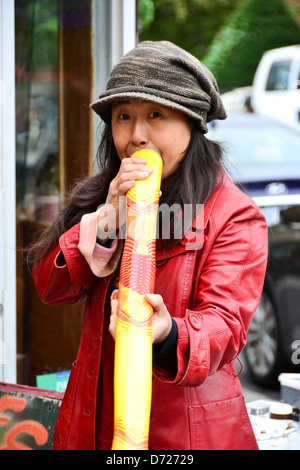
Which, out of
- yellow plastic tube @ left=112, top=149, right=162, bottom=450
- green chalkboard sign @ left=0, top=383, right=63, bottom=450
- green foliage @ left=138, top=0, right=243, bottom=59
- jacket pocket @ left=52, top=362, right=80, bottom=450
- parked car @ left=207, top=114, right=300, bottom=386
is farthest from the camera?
green foliage @ left=138, top=0, right=243, bottom=59

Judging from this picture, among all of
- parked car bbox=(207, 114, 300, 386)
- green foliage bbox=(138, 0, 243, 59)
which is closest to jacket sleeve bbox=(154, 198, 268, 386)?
parked car bbox=(207, 114, 300, 386)

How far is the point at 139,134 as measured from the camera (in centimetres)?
175

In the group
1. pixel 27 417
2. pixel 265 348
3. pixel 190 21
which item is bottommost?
pixel 265 348

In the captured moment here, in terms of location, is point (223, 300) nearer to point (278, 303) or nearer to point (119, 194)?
point (119, 194)

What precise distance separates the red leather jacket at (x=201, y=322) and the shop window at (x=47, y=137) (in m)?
1.69

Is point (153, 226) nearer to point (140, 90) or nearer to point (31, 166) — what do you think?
point (140, 90)

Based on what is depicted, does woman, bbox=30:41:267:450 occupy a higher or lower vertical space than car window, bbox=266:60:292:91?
lower

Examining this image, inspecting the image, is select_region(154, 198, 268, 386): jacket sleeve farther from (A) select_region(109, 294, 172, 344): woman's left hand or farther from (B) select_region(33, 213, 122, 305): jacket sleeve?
(B) select_region(33, 213, 122, 305): jacket sleeve

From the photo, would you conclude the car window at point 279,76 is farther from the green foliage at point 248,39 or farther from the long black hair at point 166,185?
the long black hair at point 166,185

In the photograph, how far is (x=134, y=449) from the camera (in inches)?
57.2

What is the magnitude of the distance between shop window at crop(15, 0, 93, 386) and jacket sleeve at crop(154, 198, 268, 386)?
1.88 metres

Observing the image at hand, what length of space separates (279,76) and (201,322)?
11.4 meters

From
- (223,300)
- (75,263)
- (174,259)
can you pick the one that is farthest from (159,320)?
(75,263)

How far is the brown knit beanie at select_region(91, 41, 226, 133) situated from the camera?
1707 mm
